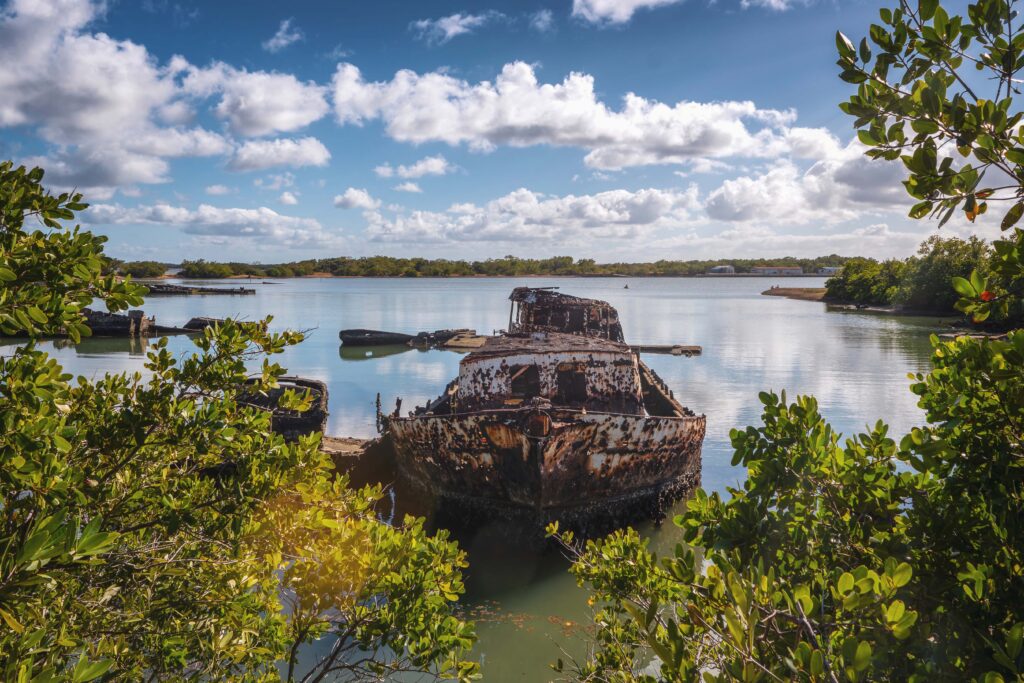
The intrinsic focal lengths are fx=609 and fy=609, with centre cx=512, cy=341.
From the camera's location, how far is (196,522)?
13.0 ft

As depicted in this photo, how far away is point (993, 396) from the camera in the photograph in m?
3.21

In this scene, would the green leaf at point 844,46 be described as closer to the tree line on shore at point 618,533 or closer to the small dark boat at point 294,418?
the tree line on shore at point 618,533

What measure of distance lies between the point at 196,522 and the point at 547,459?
8791 millimetres

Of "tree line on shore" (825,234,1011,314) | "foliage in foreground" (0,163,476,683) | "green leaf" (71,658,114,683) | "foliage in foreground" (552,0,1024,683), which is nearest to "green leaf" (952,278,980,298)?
"foliage in foreground" (552,0,1024,683)

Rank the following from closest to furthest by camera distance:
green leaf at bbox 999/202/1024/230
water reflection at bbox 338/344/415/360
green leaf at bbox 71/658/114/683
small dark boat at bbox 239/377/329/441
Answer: green leaf at bbox 71/658/114/683 → green leaf at bbox 999/202/1024/230 → small dark boat at bbox 239/377/329/441 → water reflection at bbox 338/344/415/360

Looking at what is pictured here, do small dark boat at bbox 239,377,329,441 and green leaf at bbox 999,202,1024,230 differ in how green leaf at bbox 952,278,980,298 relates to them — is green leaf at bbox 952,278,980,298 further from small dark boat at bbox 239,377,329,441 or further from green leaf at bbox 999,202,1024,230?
small dark boat at bbox 239,377,329,441

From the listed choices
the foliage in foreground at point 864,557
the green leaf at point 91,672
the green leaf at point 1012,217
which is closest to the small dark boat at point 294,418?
the foliage in foreground at point 864,557

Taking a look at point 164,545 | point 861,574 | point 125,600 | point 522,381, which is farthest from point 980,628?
point 522,381

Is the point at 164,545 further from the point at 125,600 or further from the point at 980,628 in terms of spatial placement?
the point at 980,628

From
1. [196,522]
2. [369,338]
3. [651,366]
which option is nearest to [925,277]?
[651,366]

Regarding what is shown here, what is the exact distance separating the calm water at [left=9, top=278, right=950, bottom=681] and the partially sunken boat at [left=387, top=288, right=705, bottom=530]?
1.13 metres

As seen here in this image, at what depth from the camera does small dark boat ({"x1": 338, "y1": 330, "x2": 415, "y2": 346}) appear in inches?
1909

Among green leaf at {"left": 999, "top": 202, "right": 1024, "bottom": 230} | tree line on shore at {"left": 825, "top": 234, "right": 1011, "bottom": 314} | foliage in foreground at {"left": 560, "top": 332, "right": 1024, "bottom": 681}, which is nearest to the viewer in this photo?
foliage in foreground at {"left": 560, "top": 332, "right": 1024, "bottom": 681}

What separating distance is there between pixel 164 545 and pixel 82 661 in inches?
58.0
